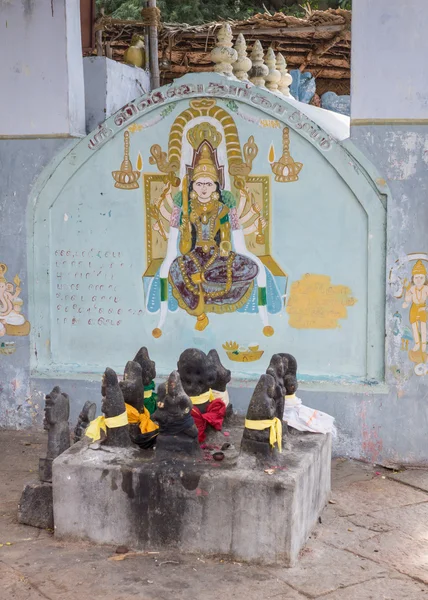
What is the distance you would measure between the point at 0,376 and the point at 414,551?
3.98 metres

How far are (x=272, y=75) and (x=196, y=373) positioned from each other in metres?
4.28

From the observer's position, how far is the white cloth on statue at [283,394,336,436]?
5359mm

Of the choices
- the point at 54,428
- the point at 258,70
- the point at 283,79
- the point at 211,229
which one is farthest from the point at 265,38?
the point at 54,428

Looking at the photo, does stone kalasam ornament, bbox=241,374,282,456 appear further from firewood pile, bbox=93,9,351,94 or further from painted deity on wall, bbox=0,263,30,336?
firewood pile, bbox=93,9,351,94

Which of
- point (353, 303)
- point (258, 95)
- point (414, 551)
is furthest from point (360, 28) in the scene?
point (414, 551)

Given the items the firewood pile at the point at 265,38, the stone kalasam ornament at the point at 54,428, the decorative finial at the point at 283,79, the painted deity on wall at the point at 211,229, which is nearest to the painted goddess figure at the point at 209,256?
the painted deity on wall at the point at 211,229

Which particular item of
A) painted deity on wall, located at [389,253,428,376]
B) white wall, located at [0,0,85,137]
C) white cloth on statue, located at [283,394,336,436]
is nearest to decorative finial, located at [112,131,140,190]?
white wall, located at [0,0,85,137]

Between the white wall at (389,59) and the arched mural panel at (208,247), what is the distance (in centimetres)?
46

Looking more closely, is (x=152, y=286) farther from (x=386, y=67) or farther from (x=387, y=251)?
(x=386, y=67)

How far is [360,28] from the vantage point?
6.20 metres

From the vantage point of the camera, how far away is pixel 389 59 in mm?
6160

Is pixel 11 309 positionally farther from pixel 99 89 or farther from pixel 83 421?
pixel 99 89

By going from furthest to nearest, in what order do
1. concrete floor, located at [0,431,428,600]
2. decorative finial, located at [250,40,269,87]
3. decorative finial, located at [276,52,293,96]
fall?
decorative finial, located at [276,52,293,96] → decorative finial, located at [250,40,269,87] → concrete floor, located at [0,431,428,600]

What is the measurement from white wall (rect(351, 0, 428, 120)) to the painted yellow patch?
1310 millimetres
